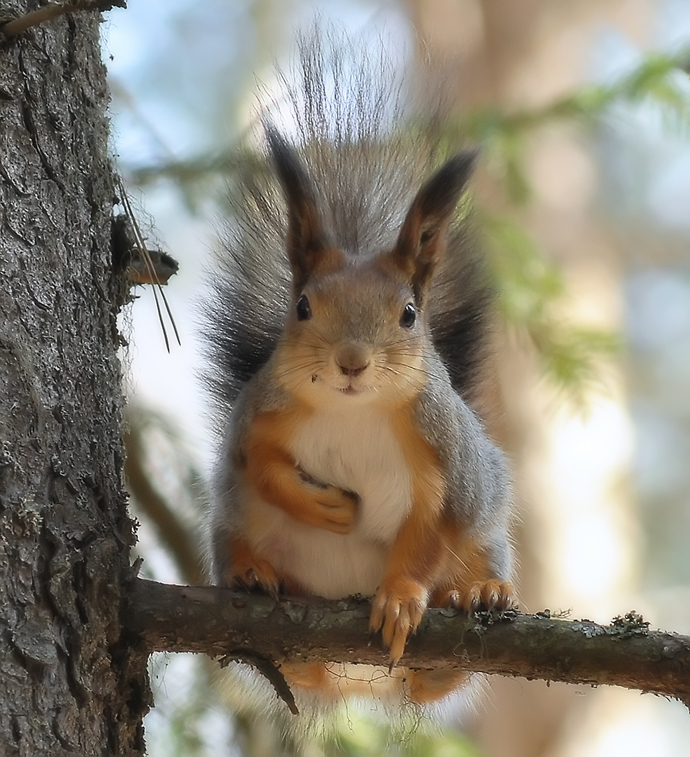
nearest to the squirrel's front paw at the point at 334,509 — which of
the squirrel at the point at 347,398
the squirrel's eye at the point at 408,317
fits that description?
the squirrel at the point at 347,398

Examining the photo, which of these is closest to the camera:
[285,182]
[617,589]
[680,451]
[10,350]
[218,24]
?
[10,350]

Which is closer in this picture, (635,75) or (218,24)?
(635,75)

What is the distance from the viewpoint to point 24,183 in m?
1.03

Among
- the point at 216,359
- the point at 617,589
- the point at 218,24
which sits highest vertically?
the point at 218,24

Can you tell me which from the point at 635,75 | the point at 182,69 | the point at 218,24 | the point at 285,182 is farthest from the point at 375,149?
the point at 218,24

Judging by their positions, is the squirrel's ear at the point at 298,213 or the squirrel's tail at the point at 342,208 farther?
the squirrel's tail at the point at 342,208

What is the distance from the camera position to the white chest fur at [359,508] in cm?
123

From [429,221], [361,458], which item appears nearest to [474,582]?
[361,458]

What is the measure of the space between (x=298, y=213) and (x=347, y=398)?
0.94 feet

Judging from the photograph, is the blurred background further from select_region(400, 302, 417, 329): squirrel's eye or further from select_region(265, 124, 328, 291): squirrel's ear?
select_region(400, 302, 417, 329): squirrel's eye

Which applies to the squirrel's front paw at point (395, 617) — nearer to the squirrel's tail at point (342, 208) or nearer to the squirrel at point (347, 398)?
the squirrel at point (347, 398)

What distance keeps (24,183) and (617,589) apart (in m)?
2.24

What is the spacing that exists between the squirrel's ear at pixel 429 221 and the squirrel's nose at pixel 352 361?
0.23 meters

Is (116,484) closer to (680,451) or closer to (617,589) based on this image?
(617,589)
